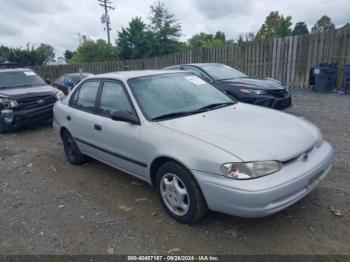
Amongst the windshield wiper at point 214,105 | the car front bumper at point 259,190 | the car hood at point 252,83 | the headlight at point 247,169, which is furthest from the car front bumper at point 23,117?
the headlight at point 247,169

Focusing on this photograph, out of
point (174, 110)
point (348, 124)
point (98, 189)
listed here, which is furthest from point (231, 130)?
point (348, 124)

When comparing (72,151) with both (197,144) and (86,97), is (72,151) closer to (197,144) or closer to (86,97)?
(86,97)

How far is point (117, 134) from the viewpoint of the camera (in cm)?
382

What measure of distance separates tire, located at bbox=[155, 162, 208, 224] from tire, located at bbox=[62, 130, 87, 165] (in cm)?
223

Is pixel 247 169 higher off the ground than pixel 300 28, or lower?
lower

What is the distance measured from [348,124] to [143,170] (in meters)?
5.14

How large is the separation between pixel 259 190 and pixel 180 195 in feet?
2.91

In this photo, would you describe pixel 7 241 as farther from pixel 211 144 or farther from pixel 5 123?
pixel 5 123

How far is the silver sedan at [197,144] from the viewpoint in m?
2.70

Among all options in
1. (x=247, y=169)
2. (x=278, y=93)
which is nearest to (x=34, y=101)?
(x=278, y=93)

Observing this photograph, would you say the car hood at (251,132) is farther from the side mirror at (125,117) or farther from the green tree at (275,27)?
the green tree at (275,27)

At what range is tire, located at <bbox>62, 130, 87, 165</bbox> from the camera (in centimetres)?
514

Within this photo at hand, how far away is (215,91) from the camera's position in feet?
14.7

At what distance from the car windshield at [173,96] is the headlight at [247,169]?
1.13 metres
